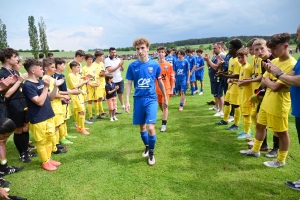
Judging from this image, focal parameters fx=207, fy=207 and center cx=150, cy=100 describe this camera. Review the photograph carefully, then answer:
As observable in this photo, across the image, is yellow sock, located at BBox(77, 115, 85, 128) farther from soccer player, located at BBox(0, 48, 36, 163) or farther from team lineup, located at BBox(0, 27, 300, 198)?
soccer player, located at BBox(0, 48, 36, 163)

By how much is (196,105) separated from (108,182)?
681 centimetres

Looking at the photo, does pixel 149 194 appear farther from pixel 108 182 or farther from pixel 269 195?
pixel 269 195

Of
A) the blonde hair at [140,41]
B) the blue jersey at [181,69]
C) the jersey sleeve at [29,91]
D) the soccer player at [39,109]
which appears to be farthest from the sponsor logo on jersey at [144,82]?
the blue jersey at [181,69]

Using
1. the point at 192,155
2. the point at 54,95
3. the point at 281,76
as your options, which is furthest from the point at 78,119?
the point at 281,76

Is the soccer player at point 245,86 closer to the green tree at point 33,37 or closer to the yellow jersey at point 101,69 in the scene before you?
the yellow jersey at point 101,69

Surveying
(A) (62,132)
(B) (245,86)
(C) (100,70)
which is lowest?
(A) (62,132)

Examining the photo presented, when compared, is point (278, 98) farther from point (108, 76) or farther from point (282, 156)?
point (108, 76)

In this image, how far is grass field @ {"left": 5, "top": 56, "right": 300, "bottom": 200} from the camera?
3.51 metres

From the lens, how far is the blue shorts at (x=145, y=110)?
4484 mm

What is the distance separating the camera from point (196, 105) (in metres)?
9.84

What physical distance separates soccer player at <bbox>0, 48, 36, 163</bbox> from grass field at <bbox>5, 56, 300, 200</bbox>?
16.6 inches

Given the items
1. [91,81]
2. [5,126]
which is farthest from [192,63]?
[5,126]

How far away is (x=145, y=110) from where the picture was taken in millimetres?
4562

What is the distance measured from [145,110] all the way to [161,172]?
1334 mm
